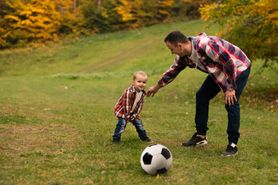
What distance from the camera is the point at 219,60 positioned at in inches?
276

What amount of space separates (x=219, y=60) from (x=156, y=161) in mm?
1958

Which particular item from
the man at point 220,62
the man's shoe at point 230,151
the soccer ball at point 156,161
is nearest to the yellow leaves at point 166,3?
the man at point 220,62

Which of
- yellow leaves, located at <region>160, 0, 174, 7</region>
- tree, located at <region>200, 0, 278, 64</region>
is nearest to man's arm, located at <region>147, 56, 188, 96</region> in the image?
tree, located at <region>200, 0, 278, 64</region>

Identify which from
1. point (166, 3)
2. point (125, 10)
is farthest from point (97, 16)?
point (166, 3)

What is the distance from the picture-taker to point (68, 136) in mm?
9109

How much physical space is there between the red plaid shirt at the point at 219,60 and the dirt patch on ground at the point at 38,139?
2.88 m

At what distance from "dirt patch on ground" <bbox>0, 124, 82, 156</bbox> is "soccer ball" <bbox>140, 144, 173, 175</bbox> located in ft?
6.11

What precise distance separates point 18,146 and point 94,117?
450 centimetres

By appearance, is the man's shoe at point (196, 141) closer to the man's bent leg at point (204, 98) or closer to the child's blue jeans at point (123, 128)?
the man's bent leg at point (204, 98)

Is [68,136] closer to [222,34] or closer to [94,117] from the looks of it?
[94,117]

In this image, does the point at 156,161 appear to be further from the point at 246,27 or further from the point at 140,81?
the point at 246,27

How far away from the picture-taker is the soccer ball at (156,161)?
6.34 m

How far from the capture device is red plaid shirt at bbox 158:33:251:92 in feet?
22.9

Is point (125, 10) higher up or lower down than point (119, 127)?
lower down
